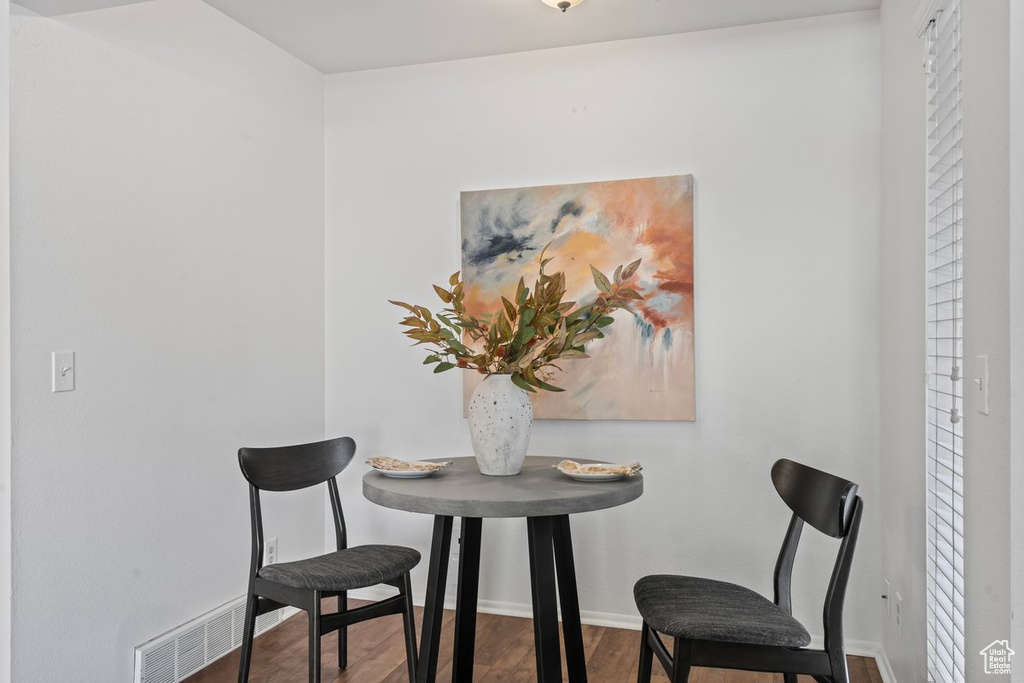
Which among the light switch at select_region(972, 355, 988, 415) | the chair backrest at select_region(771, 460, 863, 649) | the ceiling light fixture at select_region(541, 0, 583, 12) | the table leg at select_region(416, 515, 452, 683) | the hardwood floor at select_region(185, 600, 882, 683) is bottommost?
the hardwood floor at select_region(185, 600, 882, 683)

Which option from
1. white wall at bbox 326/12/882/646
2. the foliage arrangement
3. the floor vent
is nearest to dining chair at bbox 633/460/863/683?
the foliage arrangement

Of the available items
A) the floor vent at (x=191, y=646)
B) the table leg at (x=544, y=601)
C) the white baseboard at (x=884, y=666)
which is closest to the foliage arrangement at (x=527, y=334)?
the table leg at (x=544, y=601)

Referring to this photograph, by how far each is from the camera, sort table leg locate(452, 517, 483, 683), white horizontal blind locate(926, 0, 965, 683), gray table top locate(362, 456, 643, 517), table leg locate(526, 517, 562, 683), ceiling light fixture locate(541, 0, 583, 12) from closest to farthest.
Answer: white horizontal blind locate(926, 0, 965, 683)
gray table top locate(362, 456, 643, 517)
table leg locate(526, 517, 562, 683)
table leg locate(452, 517, 483, 683)
ceiling light fixture locate(541, 0, 583, 12)

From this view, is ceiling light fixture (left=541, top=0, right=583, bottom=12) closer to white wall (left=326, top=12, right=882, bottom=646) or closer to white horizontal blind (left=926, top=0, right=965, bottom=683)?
white wall (left=326, top=12, right=882, bottom=646)

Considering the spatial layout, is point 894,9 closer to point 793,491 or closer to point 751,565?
point 793,491

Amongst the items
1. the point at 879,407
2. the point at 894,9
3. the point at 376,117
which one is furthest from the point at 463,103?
the point at 879,407

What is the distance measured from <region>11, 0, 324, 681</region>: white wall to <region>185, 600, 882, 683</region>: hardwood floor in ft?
0.94

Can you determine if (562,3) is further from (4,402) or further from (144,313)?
(4,402)

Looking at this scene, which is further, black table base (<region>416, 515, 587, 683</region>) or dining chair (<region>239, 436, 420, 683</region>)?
dining chair (<region>239, 436, 420, 683</region>)

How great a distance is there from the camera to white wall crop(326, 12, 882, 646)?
9.86 ft

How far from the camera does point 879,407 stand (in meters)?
2.97

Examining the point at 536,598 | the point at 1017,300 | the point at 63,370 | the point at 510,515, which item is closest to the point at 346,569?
the point at 536,598

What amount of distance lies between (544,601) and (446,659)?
995 millimetres

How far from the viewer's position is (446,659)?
114 inches
